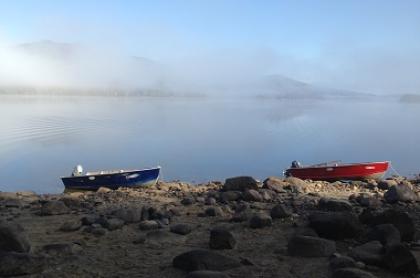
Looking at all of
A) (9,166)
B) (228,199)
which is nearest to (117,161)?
(9,166)

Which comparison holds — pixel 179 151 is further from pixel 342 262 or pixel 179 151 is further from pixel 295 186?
pixel 342 262

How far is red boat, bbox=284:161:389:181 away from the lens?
27.1 meters

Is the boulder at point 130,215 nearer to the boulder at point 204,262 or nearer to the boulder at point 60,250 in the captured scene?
the boulder at point 60,250

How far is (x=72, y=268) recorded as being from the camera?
8.12 metres

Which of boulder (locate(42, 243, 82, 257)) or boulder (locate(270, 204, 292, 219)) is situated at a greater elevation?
boulder (locate(42, 243, 82, 257))

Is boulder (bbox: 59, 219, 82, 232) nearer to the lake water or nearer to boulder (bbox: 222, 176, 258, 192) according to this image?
boulder (bbox: 222, 176, 258, 192)

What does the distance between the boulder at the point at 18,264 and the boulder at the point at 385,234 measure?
18.0 feet

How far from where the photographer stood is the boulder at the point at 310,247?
884 centimetres

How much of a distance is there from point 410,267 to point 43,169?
108ft

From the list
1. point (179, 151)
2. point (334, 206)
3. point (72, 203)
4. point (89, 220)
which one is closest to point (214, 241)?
point (89, 220)

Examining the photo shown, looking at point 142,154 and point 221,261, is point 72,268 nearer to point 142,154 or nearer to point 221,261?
point 221,261

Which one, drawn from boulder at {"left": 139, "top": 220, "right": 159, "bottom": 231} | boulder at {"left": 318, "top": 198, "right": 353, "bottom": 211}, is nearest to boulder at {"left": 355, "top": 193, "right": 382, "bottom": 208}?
boulder at {"left": 318, "top": 198, "right": 353, "bottom": 211}

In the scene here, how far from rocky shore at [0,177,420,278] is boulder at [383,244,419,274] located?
0.05 feet

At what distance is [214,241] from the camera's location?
948cm
